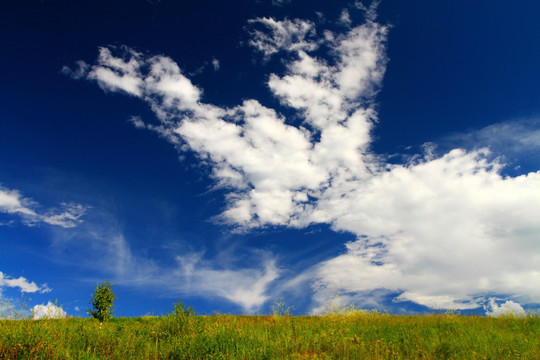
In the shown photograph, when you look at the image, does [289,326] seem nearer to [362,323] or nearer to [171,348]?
[362,323]

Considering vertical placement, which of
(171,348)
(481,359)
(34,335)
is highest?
(34,335)

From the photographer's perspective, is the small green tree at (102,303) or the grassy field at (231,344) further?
the small green tree at (102,303)

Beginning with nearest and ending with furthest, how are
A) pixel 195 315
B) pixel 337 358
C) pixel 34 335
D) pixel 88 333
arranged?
pixel 34 335 < pixel 337 358 < pixel 88 333 < pixel 195 315

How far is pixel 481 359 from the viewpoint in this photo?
8758 mm

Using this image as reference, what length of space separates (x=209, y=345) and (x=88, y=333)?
436cm

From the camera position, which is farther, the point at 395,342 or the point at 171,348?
the point at 395,342

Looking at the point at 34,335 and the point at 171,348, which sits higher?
the point at 34,335

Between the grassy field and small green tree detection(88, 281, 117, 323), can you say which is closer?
the grassy field

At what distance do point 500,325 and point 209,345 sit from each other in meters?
14.3

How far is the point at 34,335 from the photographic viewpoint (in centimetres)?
804

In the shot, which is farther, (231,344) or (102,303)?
(102,303)

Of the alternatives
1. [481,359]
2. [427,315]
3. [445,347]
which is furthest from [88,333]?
[427,315]

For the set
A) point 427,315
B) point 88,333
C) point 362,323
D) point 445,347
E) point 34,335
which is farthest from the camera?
point 427,315

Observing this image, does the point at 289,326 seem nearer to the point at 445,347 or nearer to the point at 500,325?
the point at 445,347
